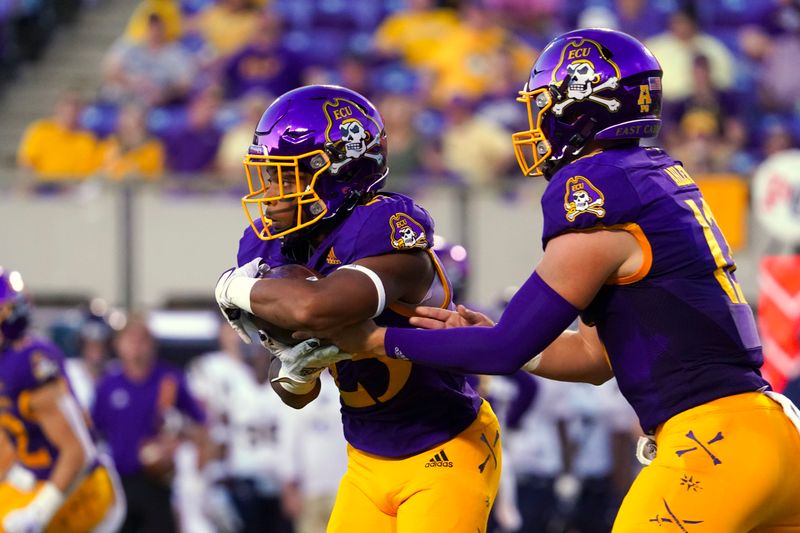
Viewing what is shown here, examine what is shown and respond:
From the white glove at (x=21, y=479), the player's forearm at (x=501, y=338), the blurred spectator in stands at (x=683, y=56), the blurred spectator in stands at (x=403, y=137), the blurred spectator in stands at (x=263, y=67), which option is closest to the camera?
the player's forearm at (x=501, y=338)

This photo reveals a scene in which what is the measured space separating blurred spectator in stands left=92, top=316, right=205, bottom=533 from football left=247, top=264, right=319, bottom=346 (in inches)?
184

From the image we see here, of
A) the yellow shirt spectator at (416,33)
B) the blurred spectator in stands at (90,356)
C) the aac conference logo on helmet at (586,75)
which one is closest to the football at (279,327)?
the aac conference logo on helmet at (586,75)

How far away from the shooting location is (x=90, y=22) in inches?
499

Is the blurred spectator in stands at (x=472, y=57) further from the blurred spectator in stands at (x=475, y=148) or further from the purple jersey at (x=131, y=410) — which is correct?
the purple jersey at (x=131, y=410)

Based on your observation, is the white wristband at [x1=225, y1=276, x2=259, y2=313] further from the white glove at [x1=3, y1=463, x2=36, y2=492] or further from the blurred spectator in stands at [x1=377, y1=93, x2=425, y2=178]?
the blurred spectator in stands at [x1=377, y1=93, x2=425, y2=178]

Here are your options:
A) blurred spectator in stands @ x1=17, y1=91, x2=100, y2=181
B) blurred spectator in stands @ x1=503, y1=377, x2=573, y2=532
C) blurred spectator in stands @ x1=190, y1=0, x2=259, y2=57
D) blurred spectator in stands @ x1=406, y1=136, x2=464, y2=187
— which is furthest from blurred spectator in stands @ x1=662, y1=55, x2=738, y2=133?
blurred spectator in stands @ x1=17, y1=91, x2=100, y2=181

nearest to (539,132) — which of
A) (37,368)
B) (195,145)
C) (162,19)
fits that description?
(37,368)

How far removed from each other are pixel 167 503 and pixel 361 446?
4710 mm

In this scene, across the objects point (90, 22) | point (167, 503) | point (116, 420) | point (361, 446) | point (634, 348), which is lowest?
point (167, 503)

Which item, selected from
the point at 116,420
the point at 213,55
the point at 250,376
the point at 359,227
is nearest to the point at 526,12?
the point at 213,55

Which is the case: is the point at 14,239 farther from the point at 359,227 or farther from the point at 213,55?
the point at 359,227

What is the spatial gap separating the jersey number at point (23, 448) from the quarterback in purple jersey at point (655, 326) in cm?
256

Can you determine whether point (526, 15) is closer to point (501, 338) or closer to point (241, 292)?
point (241, 292)

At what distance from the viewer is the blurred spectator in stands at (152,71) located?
10.4m
